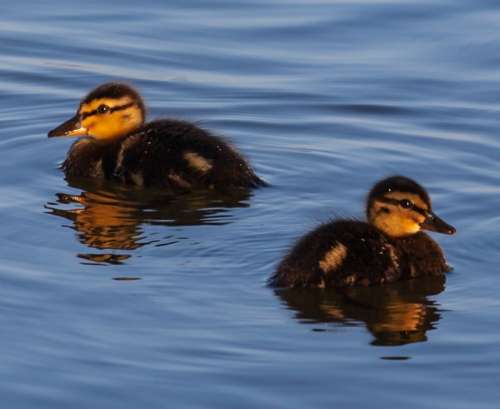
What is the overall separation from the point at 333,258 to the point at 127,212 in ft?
5.50

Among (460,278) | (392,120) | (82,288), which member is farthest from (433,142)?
(82,288)

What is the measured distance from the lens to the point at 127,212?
27.7 ft

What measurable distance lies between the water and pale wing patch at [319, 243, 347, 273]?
12cm

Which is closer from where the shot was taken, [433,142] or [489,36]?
[433,142]

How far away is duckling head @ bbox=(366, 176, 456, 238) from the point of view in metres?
7.43

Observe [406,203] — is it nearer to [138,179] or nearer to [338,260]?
[338,260]

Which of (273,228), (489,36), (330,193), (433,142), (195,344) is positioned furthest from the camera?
(489,36)

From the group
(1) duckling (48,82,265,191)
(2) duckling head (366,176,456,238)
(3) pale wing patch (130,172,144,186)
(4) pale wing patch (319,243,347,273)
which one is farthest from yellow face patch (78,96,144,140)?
(4) pale wing patch (319,243,347,273)

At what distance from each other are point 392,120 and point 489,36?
1.64 metres

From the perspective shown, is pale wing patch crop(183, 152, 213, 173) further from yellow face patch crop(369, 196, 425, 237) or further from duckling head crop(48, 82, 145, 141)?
yellow face patch crop(369, 196, 425, 237)

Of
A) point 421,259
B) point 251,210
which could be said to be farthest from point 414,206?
point 251,210

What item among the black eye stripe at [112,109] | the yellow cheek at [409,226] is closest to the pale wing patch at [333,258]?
the yellow cheek at [409,226]

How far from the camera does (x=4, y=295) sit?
680 cm

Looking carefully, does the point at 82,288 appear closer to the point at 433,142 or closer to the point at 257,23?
the point at 433,142
